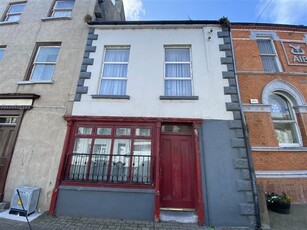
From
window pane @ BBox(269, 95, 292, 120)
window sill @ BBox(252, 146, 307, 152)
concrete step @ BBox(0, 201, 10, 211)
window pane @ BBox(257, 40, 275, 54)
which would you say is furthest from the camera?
window pane @ BBox(257, 40, 275, 54)

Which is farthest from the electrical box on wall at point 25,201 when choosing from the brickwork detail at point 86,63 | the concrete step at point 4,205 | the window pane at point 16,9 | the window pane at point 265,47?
the window pane at point 265,47

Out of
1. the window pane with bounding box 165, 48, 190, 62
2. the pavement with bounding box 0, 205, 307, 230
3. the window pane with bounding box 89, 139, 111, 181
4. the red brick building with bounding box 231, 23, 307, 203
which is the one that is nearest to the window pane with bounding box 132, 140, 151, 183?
the window pane with bounding box 89, 139, 111, 181

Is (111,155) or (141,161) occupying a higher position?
(111,155)

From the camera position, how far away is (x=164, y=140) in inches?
224

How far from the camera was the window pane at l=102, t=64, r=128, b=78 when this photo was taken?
6.68 meters

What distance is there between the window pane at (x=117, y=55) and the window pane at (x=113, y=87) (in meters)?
1.07

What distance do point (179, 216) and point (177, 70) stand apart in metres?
5.37

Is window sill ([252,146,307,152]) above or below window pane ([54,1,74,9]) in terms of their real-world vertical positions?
below

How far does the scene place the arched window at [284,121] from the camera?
706 cm

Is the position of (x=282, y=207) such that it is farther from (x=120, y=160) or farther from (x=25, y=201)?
(x=25, y=201)

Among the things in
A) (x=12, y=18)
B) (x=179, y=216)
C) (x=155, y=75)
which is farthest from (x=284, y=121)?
(x=12, y=18)

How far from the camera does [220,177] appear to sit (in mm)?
5043

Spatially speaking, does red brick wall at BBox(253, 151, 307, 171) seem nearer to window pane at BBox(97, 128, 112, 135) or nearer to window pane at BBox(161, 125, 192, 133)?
window pane at BBox(161, 125, 192, 133)

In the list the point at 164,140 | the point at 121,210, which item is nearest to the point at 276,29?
the point at 164,140
